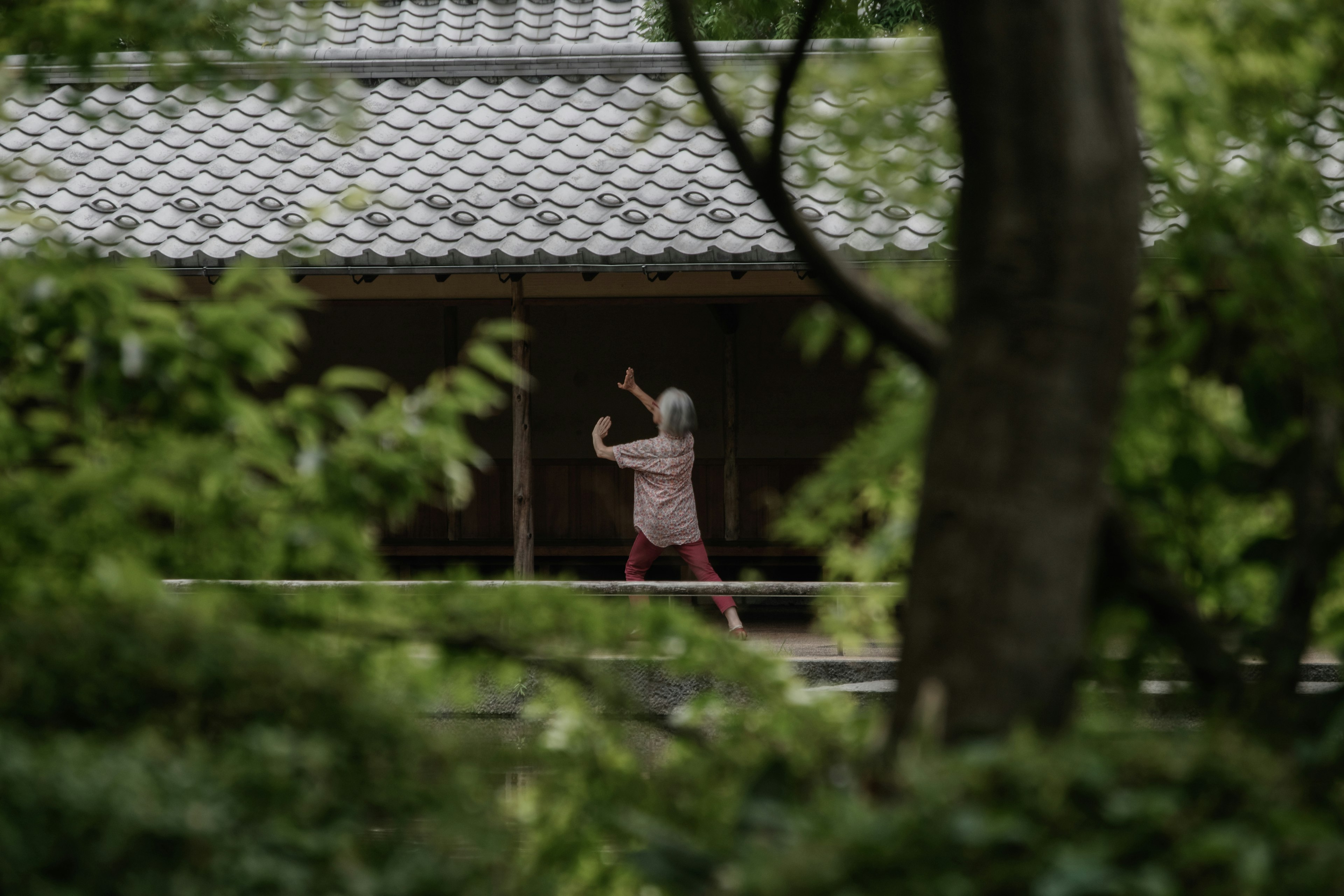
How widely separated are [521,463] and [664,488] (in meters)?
1.00

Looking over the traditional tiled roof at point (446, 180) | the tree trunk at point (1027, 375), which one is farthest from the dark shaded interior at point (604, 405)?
the tree trunk at point (1027, 375)

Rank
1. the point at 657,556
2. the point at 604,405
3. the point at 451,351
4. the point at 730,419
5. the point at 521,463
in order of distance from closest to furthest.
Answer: the point at 657,556 < the point at 521,463 < the point at 730,419 < the point at 451,351 < the point at 604,405

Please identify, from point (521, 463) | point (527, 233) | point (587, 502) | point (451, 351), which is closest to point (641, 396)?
point (521, 463)

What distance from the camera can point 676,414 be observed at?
8.28 metres

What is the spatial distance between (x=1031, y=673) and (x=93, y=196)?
354 inches

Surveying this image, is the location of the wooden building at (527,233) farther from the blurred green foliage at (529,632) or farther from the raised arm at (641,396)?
the blurred green foliage at (529,632)

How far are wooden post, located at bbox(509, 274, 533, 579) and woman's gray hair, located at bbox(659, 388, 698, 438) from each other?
0.95m

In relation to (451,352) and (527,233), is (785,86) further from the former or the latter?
(451,352)

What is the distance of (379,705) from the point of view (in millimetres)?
2062

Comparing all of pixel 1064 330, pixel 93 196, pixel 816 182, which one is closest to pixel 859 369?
pixel 93 196

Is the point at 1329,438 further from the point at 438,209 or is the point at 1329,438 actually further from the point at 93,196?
the point at 93,196

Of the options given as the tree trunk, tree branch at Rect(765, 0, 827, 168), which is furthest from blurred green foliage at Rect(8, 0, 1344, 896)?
tree branch at Rect(765, 0, 827, 168)

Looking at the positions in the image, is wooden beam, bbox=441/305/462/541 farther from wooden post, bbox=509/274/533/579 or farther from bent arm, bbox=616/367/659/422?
bent arm, bbox=616/367/659/422

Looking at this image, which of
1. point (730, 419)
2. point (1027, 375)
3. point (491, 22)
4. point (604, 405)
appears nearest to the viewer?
point (1027, 375)
